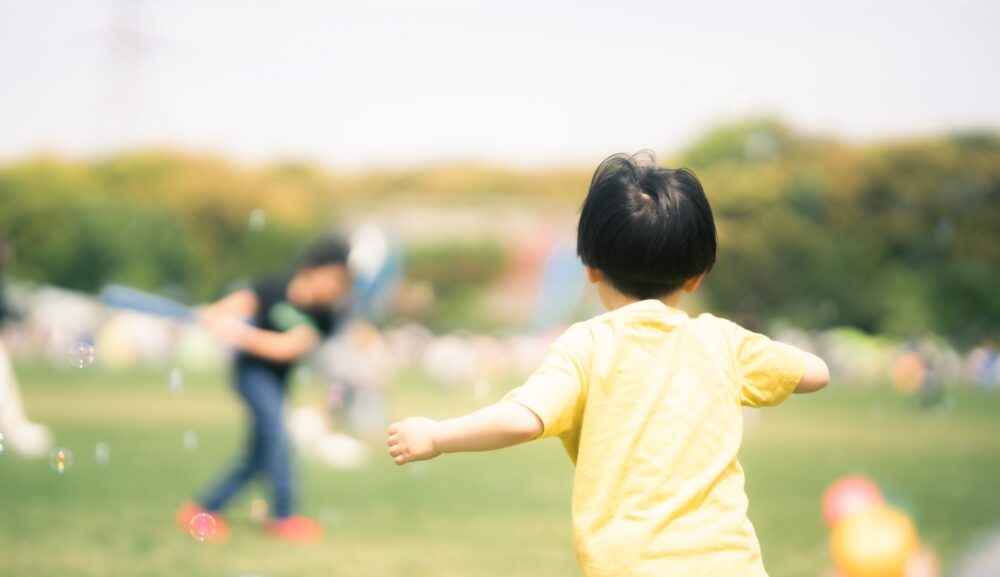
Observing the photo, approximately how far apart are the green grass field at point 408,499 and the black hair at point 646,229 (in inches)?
92.6

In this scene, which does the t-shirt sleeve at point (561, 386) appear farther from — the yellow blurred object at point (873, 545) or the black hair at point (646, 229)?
the yellow blurred object at point (873, 545)

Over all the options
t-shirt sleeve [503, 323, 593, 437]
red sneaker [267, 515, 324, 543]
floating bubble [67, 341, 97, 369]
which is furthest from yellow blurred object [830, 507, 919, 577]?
floating bubble [67, 341, 97, 369]

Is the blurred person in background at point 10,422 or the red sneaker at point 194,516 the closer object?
the red sneaker at point 194,516

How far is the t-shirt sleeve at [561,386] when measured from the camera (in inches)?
63.0

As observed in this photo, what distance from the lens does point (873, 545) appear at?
3.79 m

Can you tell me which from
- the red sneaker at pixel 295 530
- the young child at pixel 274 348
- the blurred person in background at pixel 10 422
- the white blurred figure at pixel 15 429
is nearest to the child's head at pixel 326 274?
the young child at pixel 274 348

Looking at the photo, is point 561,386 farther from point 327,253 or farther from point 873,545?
point 327,253

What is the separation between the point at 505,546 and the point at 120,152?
2616cm

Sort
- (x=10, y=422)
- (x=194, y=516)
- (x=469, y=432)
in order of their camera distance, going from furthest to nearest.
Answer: (x=10, y=422), (x=194, y=516), (x=469, y=432)

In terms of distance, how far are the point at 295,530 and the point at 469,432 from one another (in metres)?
3.18

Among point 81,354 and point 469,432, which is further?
point 81,354

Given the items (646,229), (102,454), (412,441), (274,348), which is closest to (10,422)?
(102,454)

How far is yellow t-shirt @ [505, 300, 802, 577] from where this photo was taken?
5.27 ft

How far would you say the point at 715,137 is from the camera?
97.9 ft
